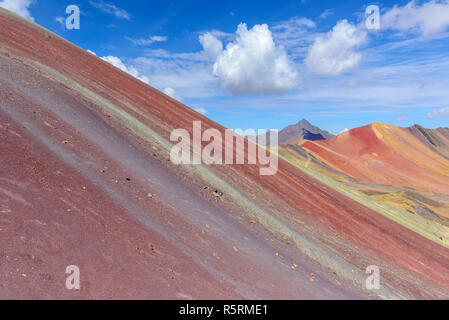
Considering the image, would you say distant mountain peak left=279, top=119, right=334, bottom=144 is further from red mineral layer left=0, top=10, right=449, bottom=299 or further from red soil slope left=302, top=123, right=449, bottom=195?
red mineral layer left=0, top=10, right=449, bottom=299

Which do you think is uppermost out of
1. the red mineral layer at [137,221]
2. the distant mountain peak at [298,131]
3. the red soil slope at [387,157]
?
the distant mountain peak at [298,131]

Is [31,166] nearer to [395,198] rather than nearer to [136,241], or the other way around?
[136,241]

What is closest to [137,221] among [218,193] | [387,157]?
[218,193]

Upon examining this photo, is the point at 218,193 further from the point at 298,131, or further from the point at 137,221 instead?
the point at 298,131

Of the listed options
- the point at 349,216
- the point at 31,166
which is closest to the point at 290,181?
the point at 349,216

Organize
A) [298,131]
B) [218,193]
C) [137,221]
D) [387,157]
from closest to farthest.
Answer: [137,221] → [218,193] → [387,157] → [298,131]

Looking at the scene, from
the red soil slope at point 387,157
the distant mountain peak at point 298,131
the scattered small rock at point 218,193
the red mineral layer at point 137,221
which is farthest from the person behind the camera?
the distant mountain peak at point 298,131

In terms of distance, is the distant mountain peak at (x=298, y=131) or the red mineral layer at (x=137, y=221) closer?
the red mineral layer at (x=137, y=221)

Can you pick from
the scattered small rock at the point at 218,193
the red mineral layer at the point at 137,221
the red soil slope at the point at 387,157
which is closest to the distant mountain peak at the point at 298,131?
the red soil slope at the point at 387,157

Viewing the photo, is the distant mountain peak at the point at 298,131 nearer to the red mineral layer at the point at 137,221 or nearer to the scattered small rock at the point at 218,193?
the red mineral layer at the point at 137,221

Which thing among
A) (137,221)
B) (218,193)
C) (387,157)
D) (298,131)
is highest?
(298,131)
